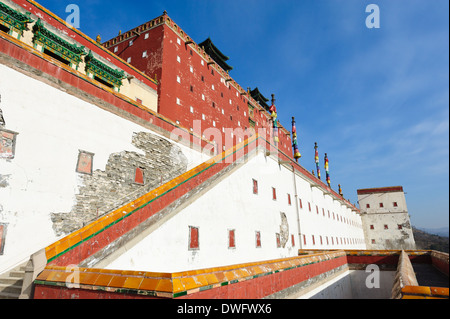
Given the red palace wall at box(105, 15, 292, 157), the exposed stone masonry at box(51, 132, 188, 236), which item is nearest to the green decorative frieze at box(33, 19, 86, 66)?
the red palace wall at box(105, 15, 292, 157)

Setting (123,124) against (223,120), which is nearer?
(123,124)

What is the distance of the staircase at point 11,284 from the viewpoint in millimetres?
5703

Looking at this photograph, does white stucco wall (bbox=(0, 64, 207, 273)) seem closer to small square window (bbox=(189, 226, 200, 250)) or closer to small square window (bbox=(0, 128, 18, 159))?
small square window (bbox=(0, 128, 18, 159))

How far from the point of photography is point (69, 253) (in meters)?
5.93

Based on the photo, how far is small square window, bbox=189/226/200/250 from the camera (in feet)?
29.5

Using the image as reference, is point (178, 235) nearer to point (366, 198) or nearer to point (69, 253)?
point (69, 253)

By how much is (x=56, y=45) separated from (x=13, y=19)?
1.97 metres

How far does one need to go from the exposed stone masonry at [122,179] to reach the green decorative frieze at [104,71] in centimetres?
560

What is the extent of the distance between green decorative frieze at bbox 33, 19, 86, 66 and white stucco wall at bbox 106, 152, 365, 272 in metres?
11.0

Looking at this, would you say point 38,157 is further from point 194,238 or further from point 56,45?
point 56,45

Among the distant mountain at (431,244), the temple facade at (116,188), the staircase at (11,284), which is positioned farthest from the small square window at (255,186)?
the distant mountain at (431,244)
